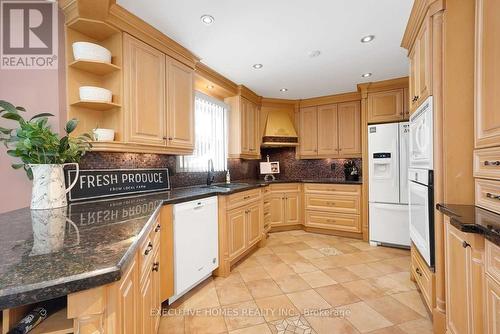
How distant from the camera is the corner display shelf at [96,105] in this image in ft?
5.49

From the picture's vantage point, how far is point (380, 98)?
3326 millimetres

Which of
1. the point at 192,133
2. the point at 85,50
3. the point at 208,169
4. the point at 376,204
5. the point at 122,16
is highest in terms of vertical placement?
the point at 122,16

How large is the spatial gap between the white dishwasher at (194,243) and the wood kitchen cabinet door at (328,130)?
252cm

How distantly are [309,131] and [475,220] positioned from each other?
128 inches

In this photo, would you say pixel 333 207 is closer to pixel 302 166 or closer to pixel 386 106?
pixel 302 166

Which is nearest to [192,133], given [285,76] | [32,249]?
[285,76]

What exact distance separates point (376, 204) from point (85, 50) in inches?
147

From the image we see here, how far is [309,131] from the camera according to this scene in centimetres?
417

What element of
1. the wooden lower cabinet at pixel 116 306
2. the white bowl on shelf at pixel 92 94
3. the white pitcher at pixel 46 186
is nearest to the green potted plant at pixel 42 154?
the white pitcher at pixel 46 186

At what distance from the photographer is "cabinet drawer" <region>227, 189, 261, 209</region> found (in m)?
2.49

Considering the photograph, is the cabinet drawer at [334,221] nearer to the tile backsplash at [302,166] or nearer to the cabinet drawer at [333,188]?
the cabinet drawer at [333,188]

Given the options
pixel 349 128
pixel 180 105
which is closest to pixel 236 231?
pixel 180 105

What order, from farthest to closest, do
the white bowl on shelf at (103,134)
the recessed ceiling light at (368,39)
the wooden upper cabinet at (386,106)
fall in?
the wooden upper cabinet at (386,106)
the recessed ceiling light at (368,39)
the white bowl on shelf at (103,134)

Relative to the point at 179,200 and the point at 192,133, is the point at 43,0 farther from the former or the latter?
the point at 179,200
